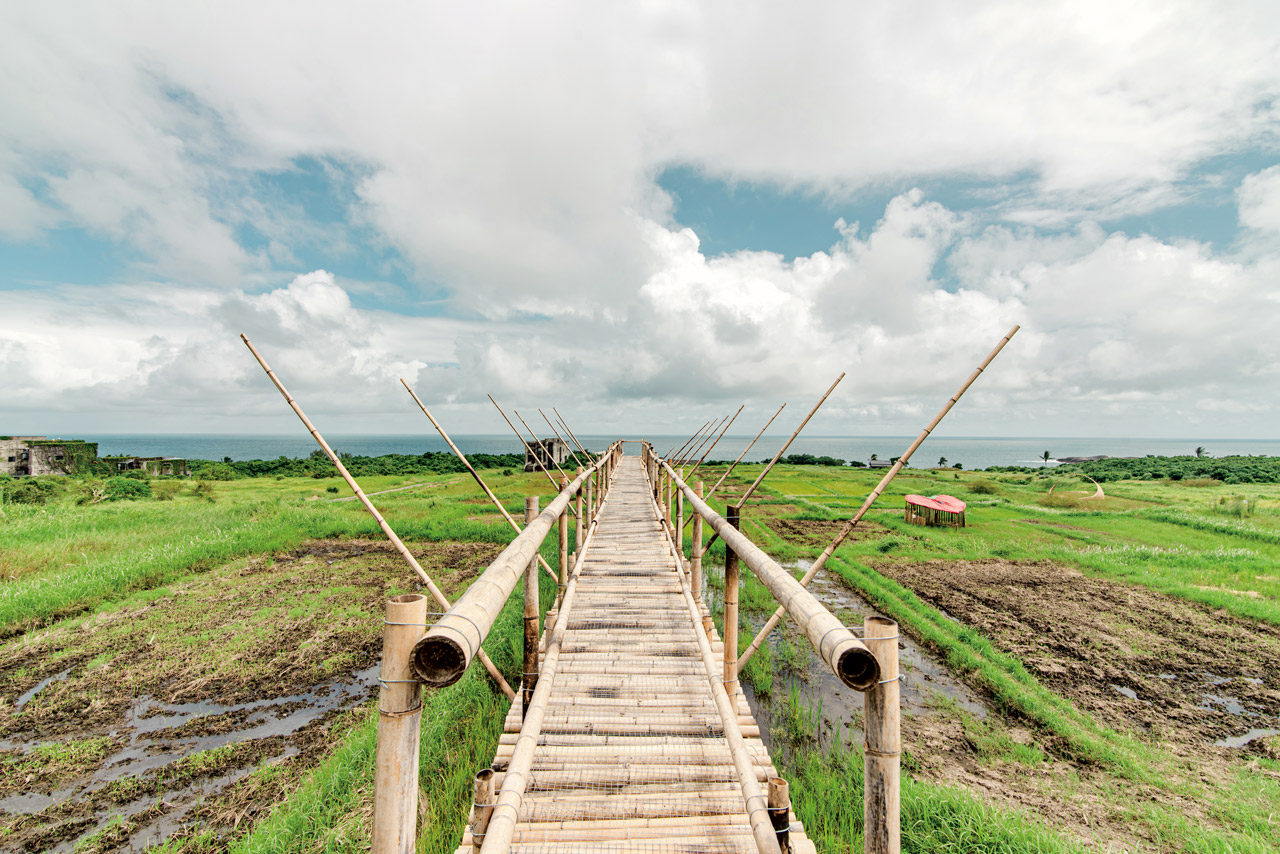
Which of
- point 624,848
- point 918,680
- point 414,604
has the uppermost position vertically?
point 414,604

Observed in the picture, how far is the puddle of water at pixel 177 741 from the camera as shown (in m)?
4.26

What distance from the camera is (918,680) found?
22.3ft

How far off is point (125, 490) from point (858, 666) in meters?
28.4

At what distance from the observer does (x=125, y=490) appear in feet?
64.8

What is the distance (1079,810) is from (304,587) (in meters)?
12.2

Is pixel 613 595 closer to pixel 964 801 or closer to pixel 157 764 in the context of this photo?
pixel 964 801

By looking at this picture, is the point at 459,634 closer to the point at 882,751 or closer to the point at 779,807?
the point at 882,751

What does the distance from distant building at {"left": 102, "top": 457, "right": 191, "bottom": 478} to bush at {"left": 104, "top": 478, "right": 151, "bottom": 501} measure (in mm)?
14351

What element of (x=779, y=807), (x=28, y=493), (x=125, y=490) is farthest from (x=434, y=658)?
(x=125, y=490)

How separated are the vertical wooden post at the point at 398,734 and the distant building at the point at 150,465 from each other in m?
42.7

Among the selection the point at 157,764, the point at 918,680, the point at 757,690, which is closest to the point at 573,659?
the point at 757,690

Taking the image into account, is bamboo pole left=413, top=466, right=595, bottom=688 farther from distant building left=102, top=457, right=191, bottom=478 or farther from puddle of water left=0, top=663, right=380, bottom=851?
distant building left=102, top=457, right=191, bottom=478

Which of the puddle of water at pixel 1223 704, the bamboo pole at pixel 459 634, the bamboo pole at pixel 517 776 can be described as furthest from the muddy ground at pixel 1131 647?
the bamboo pole at pixel 459 634

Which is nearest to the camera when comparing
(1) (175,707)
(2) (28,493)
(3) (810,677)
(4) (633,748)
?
(4) (633,748)
